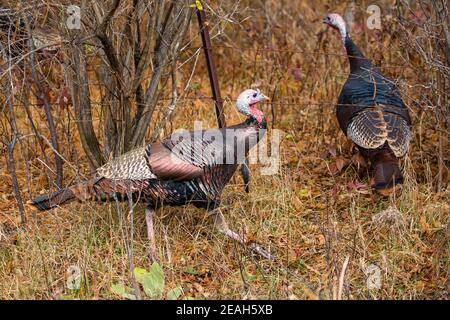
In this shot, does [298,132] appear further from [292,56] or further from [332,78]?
[292,56]

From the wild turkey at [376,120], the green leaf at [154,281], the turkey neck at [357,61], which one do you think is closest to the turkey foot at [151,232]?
the green leaf at [154,281]

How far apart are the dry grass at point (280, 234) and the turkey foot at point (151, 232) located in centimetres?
8

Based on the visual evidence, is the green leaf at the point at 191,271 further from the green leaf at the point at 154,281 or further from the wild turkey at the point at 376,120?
the wild turkey at the point at 376,120

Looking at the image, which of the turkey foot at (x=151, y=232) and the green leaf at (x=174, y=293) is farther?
the turkey foot at (x=151, y=232)

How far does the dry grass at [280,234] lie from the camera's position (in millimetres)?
4461

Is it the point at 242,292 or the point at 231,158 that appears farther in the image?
the point at 231,158

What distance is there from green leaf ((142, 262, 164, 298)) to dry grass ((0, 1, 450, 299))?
0.71 feet

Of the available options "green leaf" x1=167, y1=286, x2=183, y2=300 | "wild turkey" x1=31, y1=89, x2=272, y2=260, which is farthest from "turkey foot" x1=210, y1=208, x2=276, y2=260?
"green leaf" x1=167, y1=286, x2=183, y2=300

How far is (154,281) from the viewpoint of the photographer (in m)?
4.34

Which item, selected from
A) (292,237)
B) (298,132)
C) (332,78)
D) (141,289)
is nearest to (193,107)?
(298,132)

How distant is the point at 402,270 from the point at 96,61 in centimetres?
339

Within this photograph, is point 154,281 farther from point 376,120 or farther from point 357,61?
point 357,61

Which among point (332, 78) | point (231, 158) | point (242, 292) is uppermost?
point (332, 78)

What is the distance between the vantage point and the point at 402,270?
4664mm
